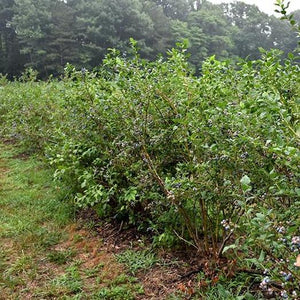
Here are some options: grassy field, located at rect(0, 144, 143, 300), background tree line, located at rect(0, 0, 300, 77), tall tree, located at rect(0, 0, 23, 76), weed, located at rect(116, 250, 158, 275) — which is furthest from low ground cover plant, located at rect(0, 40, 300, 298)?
tall tree, located at rect(0, 0, 23, 76)

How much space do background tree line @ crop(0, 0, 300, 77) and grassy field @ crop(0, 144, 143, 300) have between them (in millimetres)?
22231

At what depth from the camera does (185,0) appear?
42562 millimetres

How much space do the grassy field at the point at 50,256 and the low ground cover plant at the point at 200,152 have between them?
1.19ft

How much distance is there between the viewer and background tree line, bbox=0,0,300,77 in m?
26.6

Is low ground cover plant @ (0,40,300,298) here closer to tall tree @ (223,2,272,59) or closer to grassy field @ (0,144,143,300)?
grassy field @ (0,144,143,300)

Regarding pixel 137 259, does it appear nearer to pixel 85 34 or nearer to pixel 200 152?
pixel 200 152

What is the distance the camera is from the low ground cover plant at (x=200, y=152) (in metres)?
1.46

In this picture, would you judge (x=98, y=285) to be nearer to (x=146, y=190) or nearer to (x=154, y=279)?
(x=154, y=279)

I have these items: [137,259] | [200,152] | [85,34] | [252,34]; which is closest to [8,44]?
[85,34]

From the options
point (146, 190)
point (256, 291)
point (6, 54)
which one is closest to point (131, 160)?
point (146, 190)

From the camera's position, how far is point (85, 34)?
2744 centimetres

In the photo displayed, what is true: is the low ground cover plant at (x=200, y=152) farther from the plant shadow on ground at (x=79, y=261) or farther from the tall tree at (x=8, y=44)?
the tall tree at (x=8, y=44)

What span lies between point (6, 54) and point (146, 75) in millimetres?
28707

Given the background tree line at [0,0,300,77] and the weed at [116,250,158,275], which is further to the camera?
the background tree line at [0,0,300,77]
